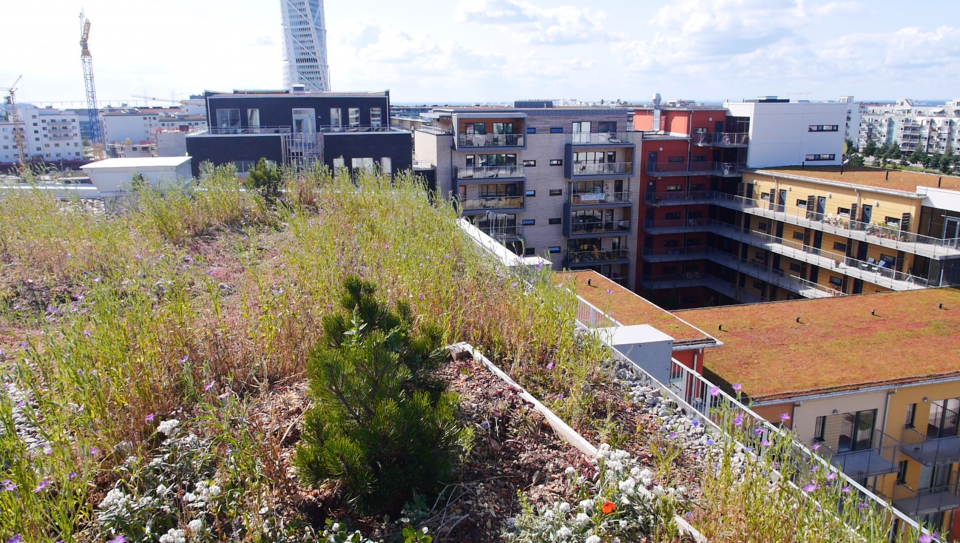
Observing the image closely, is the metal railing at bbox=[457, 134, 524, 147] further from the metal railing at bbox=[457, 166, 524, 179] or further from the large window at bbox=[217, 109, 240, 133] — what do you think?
the large window at bbox=[217, 109, 240, 133]

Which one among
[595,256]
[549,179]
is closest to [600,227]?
[595,256]

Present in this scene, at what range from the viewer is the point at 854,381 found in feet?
42.8

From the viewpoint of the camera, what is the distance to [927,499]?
1509 centimetres

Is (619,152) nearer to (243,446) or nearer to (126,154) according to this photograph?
(243,446)

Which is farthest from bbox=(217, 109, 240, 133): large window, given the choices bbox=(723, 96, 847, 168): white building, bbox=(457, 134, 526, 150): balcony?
bbox=(723, 96, 847, 168): white building

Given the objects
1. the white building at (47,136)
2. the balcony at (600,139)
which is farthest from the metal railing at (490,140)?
the white building at (47,136)

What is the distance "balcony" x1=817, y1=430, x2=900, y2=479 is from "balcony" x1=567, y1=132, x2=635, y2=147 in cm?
2199

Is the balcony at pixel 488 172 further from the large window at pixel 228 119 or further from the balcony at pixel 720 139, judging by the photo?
the large window at pixel 228 119

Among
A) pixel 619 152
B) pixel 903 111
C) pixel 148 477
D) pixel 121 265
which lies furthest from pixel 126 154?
pixel 903 111

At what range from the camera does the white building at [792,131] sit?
34531 mm

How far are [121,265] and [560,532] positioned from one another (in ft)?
17.9

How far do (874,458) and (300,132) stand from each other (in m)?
27.1

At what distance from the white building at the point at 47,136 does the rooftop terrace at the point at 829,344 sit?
118 m

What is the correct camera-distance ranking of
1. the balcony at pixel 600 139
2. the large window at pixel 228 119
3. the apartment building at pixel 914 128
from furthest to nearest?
1. the apartment building at pixel 914 128
2. the balcony at pixel 600 139
3. the large window at pixel 228 119
